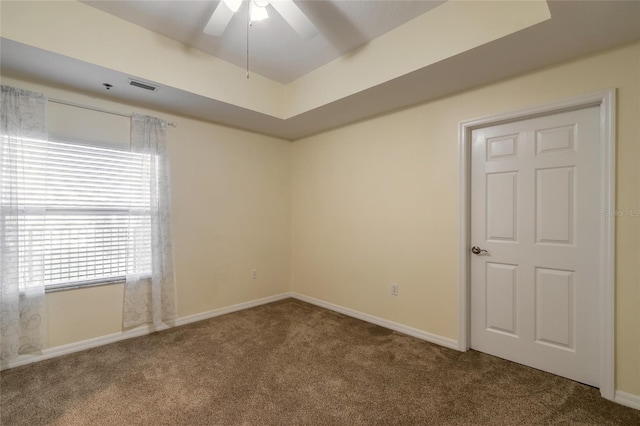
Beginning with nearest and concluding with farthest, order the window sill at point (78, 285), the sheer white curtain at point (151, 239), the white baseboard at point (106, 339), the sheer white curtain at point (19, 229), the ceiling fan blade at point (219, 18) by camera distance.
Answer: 1. the ceiling fan blade at point (219, 18)
2. the sheer white curtain at point (19, 229)
3. the white baseboard at point (106, 339)
4. the window sill at point (78, 285)
5. the sheer white curtain at point (151, 239)

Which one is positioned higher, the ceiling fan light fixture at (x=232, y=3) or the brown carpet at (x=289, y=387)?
the ceiling fan light fixture at (x=232, y=3)

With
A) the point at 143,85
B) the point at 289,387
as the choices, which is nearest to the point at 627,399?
the point at 289,387

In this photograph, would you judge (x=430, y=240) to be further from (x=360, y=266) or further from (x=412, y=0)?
(x=412, y=0)

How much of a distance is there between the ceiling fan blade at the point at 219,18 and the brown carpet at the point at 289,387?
2591mm

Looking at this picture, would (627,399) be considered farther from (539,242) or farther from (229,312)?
(229,312)

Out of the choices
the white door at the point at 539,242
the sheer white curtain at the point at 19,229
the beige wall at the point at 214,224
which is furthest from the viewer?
the beige wall at the point at 214,224

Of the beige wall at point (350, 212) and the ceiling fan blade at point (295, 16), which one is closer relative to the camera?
the ceiling fan blade at point (295, 16)

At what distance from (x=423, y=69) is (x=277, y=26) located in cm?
126

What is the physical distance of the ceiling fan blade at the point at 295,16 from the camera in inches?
72.8

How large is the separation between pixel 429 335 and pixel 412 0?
2913 mm

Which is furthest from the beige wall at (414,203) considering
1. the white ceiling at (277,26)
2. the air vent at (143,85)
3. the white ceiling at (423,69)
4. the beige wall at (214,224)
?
the air vent at (143,85)

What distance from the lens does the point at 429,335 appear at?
2.91 metres

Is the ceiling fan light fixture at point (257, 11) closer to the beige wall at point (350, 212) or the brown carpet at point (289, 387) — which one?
the beige wall at point (350, 212)

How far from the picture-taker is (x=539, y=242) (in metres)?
2.37
